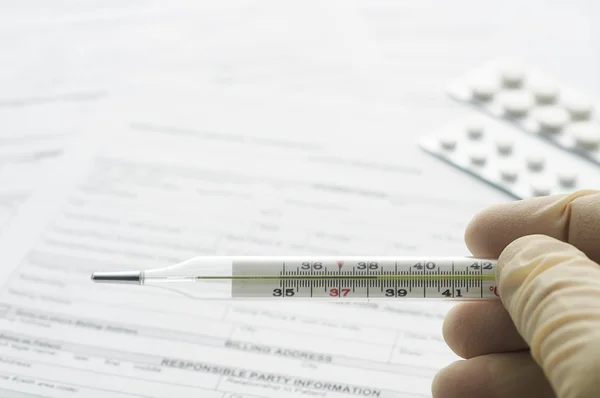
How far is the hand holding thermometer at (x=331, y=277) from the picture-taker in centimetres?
69

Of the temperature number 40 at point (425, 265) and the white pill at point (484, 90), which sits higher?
the temperature number 40 at point (425, 265)

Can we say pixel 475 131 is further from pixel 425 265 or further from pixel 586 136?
pixel 425 265

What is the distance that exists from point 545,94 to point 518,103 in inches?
1.7

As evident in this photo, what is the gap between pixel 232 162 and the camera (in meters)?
1.02

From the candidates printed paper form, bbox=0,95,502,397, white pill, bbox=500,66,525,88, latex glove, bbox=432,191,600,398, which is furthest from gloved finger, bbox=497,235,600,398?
white pill, bbox=500,66,525,88

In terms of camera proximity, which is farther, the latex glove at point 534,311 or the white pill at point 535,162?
the white pill at point 535,162

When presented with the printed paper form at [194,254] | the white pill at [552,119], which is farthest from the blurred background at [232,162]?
the white pill at [552,119]

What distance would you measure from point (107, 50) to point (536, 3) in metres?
Answer: 0.75

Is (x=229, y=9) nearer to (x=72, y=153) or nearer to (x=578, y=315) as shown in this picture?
(x=72, y=153)

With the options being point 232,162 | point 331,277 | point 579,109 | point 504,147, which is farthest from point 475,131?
point 331,277

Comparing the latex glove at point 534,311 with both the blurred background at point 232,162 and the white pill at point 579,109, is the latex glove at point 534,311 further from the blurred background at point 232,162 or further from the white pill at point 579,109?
the white pill at point 579,109

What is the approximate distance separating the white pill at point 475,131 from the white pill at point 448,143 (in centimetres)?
4

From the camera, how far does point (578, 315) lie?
0.56m

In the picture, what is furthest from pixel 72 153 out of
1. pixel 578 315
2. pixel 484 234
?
pixel 578 315
